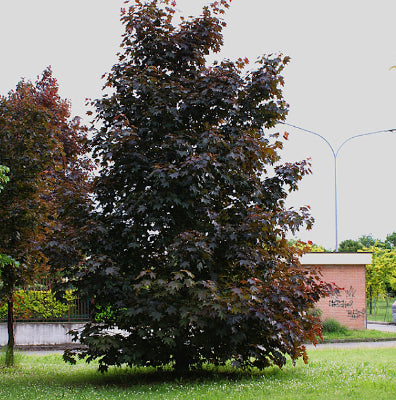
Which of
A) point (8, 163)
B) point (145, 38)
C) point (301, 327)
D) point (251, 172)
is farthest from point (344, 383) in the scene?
point (8, 163)

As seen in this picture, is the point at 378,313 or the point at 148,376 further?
the point at 378,313

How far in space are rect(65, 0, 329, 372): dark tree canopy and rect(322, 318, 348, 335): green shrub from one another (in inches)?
579

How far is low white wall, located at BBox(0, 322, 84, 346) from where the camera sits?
1938 centimetres

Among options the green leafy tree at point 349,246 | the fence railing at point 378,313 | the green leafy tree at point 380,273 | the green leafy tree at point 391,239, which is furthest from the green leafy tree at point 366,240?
the green leafy tree at point 380,273

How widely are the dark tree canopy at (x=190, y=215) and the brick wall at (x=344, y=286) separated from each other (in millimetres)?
15480

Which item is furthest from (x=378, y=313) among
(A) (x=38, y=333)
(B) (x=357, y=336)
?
(A) (x=38, y=333)

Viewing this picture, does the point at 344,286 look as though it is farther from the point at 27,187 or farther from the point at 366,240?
the point at 366,240

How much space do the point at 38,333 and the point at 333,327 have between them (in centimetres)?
1270

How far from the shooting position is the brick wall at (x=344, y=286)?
24781 millimetres

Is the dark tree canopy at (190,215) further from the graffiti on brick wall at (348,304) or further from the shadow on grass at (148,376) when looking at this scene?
the graffiti on brick wall at (348,304)

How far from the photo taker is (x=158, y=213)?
9.12 metres

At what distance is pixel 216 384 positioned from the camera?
842 centimetres

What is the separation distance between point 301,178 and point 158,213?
2.94 meters

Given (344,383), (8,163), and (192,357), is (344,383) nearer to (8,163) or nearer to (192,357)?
(192,357)
